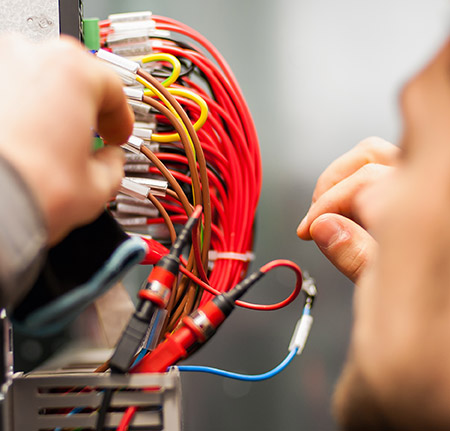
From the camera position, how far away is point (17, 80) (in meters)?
0.28

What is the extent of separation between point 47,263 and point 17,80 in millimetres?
161

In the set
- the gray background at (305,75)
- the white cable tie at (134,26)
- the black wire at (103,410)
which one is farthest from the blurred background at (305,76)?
the black wire at (103,410)

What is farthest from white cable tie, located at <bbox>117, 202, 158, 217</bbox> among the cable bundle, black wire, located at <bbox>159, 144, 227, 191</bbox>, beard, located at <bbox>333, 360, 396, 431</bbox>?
beard, located at <bbox>333, 360, 396, 431</bbox>

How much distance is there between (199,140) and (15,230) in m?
0.46

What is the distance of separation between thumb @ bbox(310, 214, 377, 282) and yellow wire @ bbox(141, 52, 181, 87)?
1.12 feet

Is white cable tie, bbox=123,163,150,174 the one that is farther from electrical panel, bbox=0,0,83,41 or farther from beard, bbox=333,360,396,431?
beard, bbox=333,360,396,431

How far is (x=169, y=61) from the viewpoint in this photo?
672 mm

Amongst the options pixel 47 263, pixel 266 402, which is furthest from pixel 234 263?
pixel 47 263

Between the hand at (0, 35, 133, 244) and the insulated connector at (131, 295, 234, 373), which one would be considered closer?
the hand at (0, 35, 133, 244)

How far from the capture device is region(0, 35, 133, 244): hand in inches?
10.3

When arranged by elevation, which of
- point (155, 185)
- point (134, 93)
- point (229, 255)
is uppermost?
point (134, 93)

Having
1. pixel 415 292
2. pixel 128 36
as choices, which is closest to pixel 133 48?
pixel 128 36

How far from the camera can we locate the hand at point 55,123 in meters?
0.26

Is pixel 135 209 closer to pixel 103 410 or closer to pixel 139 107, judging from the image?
pixel 139 107
